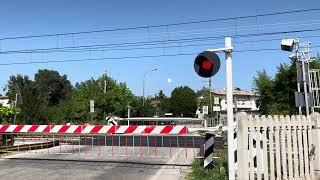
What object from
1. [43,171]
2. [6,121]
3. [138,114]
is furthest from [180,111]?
[43,171]

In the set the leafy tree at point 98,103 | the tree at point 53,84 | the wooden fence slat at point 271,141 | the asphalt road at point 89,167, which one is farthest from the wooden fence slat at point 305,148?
the tree at point 53,84

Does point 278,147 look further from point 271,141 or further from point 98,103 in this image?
point 98,103

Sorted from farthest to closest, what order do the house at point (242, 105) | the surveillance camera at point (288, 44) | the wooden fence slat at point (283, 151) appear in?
the house at point (242, 105) → the surveillance camera at point (288, 44) → the wooden fence slat at point (283, 151)

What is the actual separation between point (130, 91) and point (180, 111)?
38.5m

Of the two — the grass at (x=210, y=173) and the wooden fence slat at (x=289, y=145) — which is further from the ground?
the wooden fence slat at (x=289, y=145)

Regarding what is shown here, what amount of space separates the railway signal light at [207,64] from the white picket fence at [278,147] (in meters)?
1.13

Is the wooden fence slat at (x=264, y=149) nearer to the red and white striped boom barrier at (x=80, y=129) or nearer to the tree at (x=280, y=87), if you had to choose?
the red and white striped boom barrier at (x=80, y=129)

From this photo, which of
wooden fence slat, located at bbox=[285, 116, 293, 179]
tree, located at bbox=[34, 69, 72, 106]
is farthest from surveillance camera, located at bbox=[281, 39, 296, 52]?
tree, located at bbox=[34, 69, 72, 106]

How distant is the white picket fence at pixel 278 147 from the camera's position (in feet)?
30.1

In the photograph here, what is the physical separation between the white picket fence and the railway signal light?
1133mm

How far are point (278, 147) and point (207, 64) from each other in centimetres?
225

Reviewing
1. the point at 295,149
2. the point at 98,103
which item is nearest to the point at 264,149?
the point at 295,149

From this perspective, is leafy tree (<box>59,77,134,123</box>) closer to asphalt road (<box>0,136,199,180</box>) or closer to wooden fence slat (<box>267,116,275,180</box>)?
asphalt road (<box>0,136,199,180</box>)

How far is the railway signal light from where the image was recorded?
31.6ft
